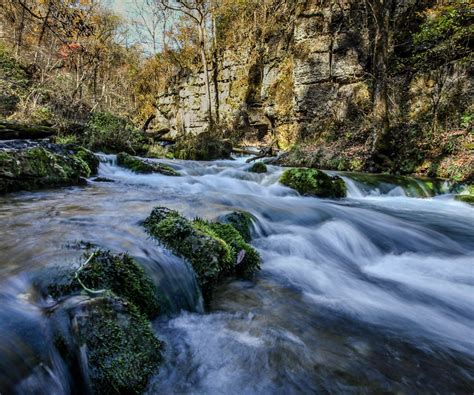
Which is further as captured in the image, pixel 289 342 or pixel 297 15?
pixel 297 15

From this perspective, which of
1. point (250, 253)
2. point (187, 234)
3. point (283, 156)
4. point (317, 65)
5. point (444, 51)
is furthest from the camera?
point (317, 65)

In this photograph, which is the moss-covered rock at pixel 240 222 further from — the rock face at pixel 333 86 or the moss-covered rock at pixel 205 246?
the rock face at pixel 333 86

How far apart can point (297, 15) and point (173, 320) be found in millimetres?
21034

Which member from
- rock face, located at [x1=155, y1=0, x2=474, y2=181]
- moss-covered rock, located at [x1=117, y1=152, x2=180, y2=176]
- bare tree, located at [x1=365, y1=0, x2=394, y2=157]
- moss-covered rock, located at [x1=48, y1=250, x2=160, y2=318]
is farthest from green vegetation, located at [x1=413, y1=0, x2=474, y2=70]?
moss-covered rock, located at [x1=48, y1=250, x2=160, y2=318]

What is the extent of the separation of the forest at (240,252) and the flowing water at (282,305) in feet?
0.05

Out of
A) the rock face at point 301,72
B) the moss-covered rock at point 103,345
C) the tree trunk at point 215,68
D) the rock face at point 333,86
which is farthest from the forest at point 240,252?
the tree trunk at point 215,68

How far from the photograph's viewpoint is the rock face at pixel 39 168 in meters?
5.78

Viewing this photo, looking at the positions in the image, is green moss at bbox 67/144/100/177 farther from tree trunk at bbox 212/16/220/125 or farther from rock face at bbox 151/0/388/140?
tree trunk at bbox 212/16/220/125

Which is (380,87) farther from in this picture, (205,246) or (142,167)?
(205,246)

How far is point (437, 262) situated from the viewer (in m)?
4.70

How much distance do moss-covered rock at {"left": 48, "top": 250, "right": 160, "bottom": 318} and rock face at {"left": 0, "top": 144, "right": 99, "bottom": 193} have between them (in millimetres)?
4262

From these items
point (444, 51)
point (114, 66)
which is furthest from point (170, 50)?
point (444, 51)

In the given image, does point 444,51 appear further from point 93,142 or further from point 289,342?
point 289,342

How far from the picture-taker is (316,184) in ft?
28.8
